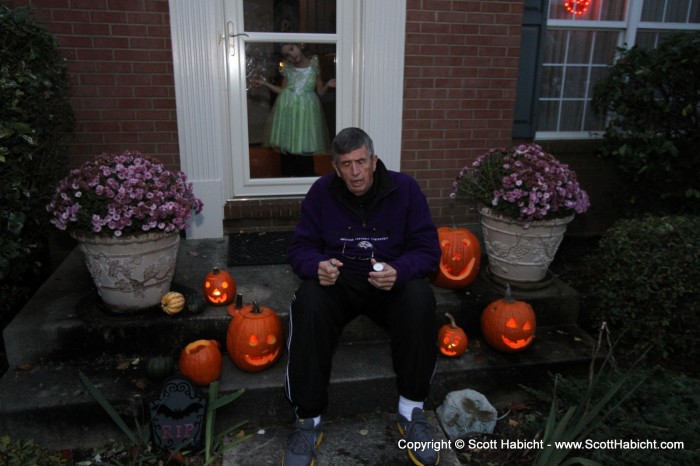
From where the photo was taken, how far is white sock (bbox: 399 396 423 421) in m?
2.49

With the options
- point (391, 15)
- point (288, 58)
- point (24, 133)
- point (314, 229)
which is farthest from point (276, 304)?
point (391, 15)

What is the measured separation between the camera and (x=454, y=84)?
4.22 metres

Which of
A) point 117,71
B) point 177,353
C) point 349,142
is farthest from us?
point 117,71

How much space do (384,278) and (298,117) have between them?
2291mm

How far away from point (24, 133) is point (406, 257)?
190 centimetres

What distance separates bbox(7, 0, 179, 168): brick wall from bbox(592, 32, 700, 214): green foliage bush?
131 inches

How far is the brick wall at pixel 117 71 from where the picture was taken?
11.8 feet

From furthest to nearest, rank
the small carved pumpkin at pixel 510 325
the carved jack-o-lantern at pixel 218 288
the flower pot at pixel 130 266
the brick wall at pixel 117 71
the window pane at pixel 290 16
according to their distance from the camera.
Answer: the window pane at pixel 290 16 < the brick wall at pixel 117 71 < the carved jack-o-lantern at pixel 218 288 < the small carved pumpkin at pixel 510 325 < the flower pot at pixel 130 266

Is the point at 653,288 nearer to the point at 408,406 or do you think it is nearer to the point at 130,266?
the point at 408,406

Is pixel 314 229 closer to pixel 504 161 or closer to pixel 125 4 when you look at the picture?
pixel 504 161

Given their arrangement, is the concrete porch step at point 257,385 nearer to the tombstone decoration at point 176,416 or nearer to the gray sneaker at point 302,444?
the tombstone decoration at point 176,416

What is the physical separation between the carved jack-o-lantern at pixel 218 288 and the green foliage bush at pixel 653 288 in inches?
88.0

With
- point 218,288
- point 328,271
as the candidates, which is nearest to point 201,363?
point 218,288

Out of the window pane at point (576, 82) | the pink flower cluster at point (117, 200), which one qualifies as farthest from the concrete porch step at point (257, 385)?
the window pane at point (576, 82)
